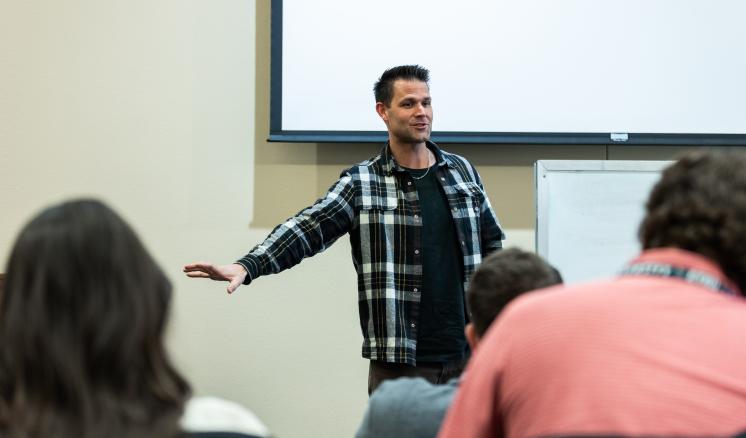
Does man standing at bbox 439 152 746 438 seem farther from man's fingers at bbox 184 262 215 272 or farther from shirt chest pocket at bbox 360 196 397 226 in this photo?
shirt chest pocket at bbox 360 196 397 226

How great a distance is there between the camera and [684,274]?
108cm

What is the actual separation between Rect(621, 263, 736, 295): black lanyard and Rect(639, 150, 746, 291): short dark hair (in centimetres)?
4

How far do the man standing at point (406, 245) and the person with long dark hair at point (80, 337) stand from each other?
1669 mm

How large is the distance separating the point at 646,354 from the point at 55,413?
65 centimetres

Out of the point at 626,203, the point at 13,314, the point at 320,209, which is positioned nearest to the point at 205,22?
the point at 320,209

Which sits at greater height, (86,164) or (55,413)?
(86,164)

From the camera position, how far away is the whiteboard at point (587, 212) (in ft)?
10.8

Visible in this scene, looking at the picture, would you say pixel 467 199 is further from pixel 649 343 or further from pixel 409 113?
pixel 649 343

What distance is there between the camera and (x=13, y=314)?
3.38ft

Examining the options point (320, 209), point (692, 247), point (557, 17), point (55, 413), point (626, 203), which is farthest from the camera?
point (557, 17)

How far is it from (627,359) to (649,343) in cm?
3

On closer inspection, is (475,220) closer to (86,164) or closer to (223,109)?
(223,109)

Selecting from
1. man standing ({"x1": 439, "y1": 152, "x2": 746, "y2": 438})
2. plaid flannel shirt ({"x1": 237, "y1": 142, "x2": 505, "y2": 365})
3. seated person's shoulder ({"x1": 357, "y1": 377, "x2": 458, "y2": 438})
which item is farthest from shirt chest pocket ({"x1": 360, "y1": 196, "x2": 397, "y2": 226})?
man standing ({"x1": 439, "y1": 152, "x2": 746, "y2": 438})

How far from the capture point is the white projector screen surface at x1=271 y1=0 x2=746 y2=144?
355 cm
